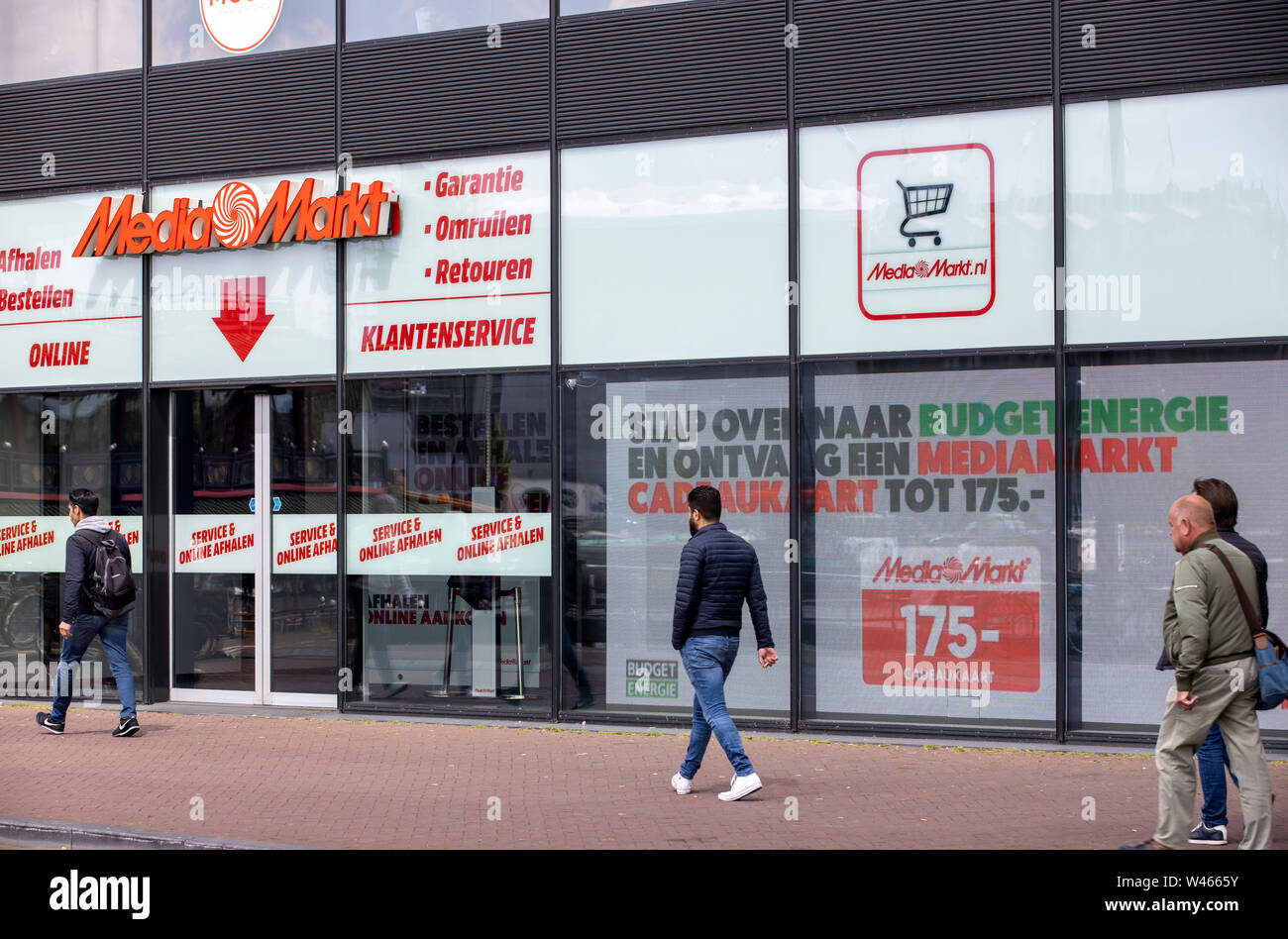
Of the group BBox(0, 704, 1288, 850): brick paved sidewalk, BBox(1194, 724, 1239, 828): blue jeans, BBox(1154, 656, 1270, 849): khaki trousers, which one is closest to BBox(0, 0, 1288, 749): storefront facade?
BBox(0, 704, 1288, 850): brick paved sidewalk

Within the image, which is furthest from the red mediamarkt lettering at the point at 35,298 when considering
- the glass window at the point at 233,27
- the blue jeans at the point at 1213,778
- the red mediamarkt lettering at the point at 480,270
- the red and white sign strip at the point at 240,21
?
the blue jeans at the point at 1213,778

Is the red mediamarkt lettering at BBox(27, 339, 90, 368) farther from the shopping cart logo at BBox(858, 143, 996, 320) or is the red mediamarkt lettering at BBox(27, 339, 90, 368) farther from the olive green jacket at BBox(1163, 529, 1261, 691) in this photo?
the olive green jacket at BBox(1163, 529, 1261, 691)

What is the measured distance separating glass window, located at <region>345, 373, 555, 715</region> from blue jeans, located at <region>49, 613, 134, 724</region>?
2.01 meters

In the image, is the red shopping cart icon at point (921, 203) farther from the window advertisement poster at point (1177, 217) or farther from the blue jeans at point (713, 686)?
the blue jeans at point (713, 686)

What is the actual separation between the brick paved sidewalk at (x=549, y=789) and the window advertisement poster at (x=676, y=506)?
0.59 meters

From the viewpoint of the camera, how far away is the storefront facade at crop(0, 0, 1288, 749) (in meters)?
10.6

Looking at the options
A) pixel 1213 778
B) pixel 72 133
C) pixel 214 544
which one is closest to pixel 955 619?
pixel 1213 778

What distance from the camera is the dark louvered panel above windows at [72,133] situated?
13289 millimetres

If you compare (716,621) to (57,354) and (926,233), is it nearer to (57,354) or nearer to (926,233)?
(926,233)

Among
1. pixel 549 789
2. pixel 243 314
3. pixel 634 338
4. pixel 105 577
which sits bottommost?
pixel 549 789

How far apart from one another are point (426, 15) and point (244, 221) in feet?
8.32

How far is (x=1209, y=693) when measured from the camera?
6812mm
